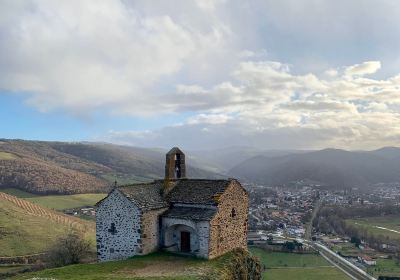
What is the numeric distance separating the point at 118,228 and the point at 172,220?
3.81 m

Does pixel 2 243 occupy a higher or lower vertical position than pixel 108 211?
lower

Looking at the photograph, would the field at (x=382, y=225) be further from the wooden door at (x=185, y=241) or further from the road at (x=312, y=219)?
the wooden door at (x=185, y=241)

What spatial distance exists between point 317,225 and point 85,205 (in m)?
66.2

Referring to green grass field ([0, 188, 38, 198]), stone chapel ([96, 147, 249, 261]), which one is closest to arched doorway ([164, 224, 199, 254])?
stone chapel ([96, 147, 249, 261])

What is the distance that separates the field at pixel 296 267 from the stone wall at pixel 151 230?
42586 mm

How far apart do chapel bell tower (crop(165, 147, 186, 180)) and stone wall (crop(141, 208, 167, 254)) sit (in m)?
4.19

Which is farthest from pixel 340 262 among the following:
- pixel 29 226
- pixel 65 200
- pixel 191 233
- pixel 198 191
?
pixel 65 200

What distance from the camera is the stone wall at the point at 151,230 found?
1163 inches

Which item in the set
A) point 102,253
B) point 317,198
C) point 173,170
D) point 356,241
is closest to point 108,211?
point 102,253

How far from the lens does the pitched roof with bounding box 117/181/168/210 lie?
98.1ft

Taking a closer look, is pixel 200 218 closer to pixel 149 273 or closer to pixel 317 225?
pixel 149 273

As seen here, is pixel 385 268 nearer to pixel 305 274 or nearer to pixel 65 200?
pixel 305 274

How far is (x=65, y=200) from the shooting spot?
124500 millimetres

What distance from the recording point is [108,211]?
3084 cm
